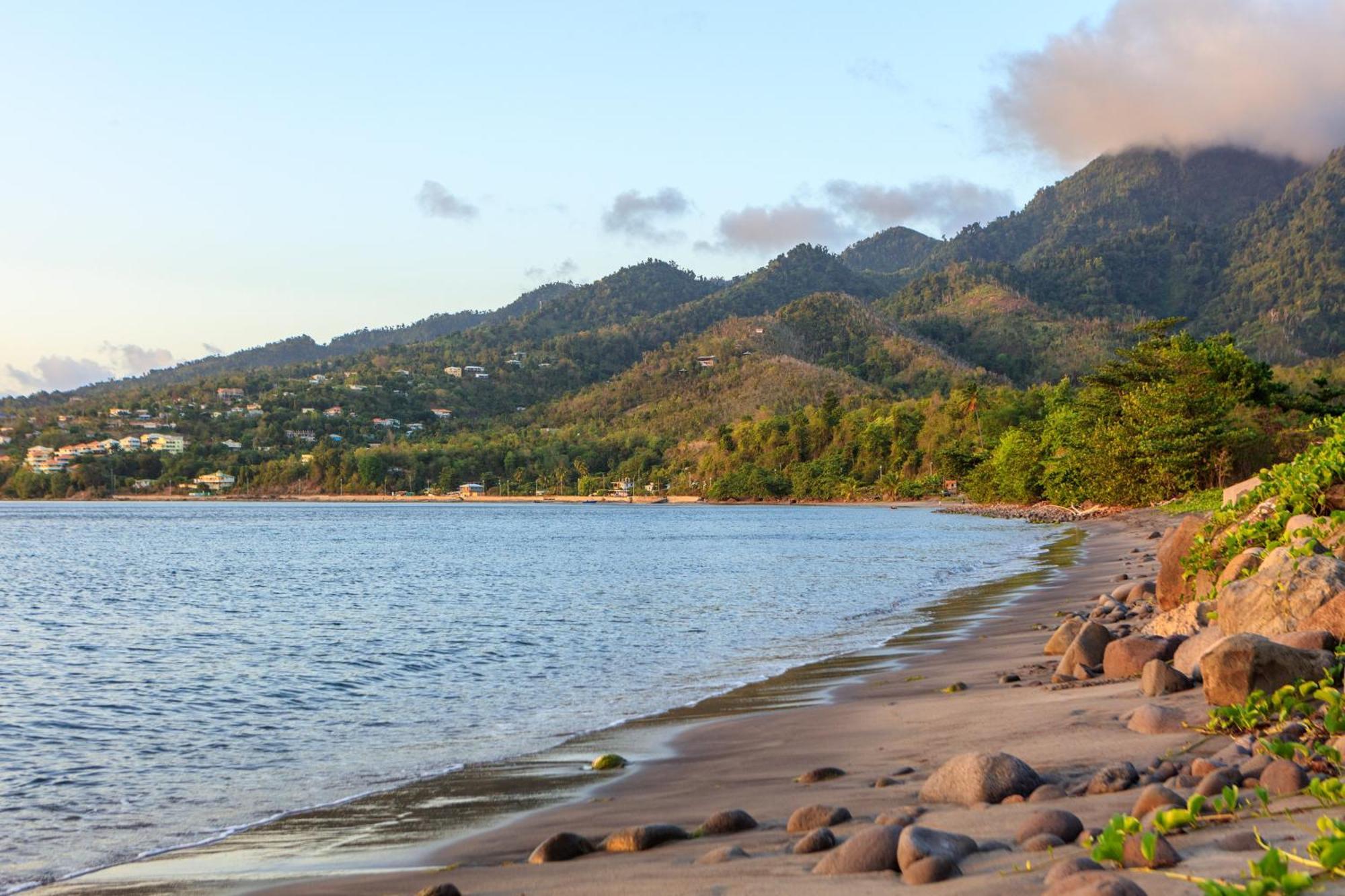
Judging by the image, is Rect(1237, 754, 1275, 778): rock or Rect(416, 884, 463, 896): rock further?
Rect(416, 884, 463, 896): rock

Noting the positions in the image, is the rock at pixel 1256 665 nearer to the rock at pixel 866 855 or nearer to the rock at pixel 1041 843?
the rock at pixel 1041 843

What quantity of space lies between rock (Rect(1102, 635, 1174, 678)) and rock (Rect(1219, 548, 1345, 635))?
1209mm

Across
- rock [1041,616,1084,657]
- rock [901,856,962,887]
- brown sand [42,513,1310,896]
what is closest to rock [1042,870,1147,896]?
brown sand [42,513,1310,896]

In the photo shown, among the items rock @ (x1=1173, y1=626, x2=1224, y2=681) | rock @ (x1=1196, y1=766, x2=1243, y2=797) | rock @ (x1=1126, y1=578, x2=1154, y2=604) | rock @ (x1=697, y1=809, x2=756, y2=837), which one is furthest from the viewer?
rock @ (x1=1126, y1=578, x2=1154, y2=604)

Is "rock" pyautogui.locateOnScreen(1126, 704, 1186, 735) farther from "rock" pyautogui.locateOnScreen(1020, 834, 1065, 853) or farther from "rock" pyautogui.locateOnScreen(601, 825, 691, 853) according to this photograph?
"rock" pyautogui.locateOnScreen(601, 825, 691, 853)

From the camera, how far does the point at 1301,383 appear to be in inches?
4400

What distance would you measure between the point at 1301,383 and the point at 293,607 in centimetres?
10759

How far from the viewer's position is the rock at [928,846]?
524 cm

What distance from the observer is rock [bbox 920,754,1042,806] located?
6.72 metres

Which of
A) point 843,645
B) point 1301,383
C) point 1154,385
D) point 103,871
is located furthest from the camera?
point 1301,383

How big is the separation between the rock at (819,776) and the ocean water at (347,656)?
4.15 m

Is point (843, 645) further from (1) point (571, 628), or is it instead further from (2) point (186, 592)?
(2) point (186, 592)

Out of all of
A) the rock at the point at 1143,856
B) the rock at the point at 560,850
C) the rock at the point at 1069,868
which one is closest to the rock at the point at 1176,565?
the rock at the point at 560,850

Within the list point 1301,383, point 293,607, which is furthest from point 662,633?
point 1301,383
